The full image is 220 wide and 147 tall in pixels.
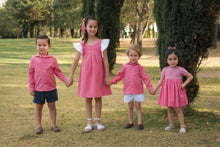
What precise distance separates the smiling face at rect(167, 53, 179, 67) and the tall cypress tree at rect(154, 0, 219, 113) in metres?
0.65

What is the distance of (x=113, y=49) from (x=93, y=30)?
6.81 m

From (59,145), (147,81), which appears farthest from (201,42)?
(59,145)

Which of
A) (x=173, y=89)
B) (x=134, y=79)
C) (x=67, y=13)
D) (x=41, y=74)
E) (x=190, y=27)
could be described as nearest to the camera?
(x=173, y=89)

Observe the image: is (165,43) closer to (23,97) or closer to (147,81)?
(147,81)

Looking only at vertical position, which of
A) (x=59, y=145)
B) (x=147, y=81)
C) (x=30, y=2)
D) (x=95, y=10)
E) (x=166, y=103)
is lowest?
(x=59, y=145)

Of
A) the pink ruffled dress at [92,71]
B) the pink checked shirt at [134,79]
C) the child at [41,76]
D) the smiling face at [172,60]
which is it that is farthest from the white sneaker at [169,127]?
the child at [41,76]

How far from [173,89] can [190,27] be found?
1325mm

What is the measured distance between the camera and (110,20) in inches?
445

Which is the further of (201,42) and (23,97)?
(23,97)

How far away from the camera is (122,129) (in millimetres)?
4848

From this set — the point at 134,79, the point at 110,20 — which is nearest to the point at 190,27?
the point at 134,79

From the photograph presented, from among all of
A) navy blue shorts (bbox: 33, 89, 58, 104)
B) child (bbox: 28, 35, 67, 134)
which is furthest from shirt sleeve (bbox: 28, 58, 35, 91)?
navy blue shorts (bbox: 33, 89, 58, 104)

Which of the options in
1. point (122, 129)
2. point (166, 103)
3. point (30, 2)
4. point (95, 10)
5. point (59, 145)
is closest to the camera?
point (59, 145)

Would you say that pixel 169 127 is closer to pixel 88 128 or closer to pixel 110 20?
pixel 88 128
